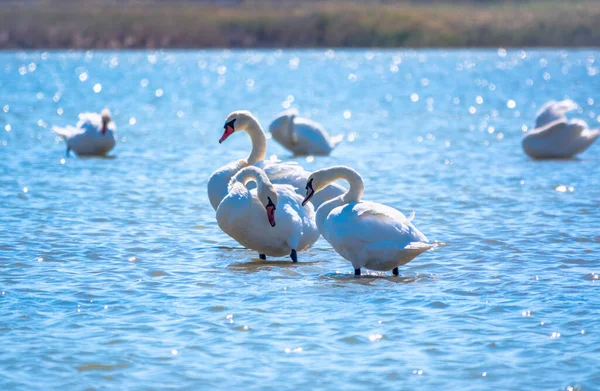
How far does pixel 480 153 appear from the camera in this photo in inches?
727

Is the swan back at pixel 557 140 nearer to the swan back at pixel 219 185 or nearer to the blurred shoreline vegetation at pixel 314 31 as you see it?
the swan back at pixel 219 185

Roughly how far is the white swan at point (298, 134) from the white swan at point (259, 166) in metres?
6.21

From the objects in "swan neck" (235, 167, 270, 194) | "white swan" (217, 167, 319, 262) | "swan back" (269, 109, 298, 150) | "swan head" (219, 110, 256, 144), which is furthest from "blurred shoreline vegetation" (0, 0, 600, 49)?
"white swan" (217, 167, 319, 262)

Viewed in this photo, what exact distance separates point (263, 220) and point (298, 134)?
333 inches

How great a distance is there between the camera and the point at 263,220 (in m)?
9.20

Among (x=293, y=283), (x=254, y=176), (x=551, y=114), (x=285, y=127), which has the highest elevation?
(x=551, y=114)

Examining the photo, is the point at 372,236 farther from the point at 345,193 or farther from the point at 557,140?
the point at 557,140

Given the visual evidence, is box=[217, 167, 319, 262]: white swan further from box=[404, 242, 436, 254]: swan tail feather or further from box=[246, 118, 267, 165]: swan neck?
box=[246, 118, 267, 165]: swan neck

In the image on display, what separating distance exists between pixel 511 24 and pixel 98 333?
5899cm

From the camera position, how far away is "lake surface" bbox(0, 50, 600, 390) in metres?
6.21

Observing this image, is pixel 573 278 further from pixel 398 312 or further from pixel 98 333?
pixel 98 333

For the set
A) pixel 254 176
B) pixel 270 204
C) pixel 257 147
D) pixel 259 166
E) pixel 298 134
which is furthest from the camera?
pixel 298 134

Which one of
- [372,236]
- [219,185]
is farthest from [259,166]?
[372,236]

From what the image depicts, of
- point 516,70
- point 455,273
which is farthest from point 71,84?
point 455,273
